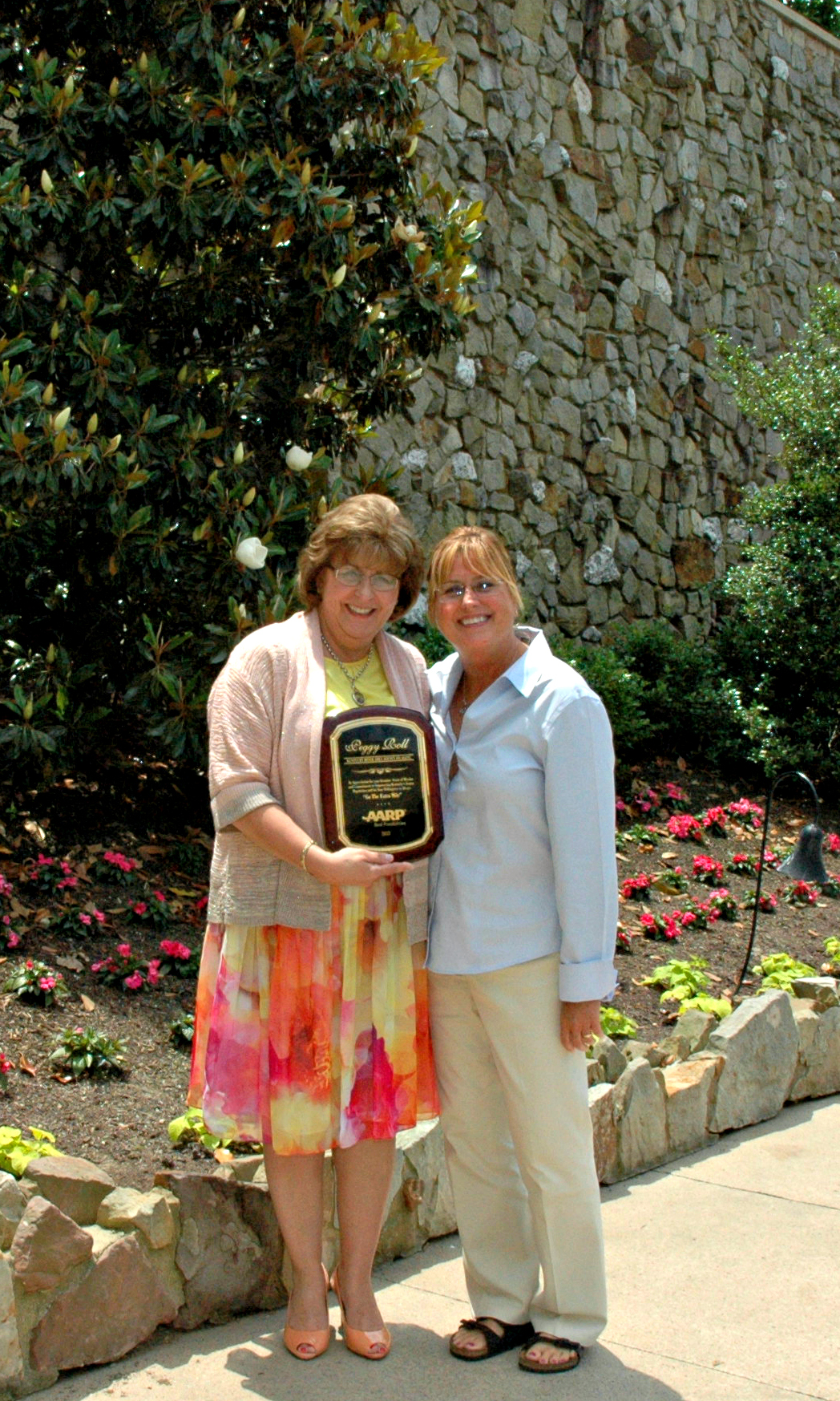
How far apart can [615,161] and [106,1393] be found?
8.87 meters

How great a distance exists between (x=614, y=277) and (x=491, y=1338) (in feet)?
26.4

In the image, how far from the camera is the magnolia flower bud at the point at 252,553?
462 cm

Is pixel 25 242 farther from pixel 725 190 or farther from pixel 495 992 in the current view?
pixel 725 190

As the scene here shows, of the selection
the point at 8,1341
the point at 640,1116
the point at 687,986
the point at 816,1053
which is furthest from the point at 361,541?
the point at 816,1053

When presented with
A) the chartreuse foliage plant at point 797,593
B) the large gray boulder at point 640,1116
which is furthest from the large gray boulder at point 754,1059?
the chartreuse foliage plant at point 797,593

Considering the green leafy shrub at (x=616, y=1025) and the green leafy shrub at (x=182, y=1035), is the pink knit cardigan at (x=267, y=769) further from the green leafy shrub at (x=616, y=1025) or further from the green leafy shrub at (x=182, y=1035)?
the green leafy shrub at (x=616, y=1025)

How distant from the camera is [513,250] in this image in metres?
8.73

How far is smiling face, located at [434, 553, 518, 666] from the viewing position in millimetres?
2928

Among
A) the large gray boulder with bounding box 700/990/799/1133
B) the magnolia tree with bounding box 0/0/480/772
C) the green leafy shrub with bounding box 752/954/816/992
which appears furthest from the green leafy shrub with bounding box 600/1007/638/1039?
the magnolia tree with bounding box 0/0/480/772

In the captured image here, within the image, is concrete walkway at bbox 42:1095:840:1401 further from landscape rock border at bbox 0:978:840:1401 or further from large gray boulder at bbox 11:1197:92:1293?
large gray boulder at bbox 11:1197:92:1293

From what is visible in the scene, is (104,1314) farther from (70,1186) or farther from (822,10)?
(822,10)

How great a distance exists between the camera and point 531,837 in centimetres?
284

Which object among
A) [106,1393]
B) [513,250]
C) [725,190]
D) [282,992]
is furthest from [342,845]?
[725,190]

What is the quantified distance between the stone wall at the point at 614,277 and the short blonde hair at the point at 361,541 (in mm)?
4955
